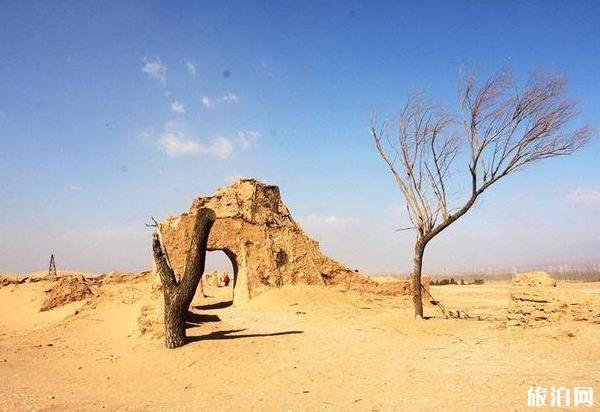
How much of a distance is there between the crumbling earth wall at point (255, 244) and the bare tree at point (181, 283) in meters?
7.69

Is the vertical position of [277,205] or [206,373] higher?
[277,205]

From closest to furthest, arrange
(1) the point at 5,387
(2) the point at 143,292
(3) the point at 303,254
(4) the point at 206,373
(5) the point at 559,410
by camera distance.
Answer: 1. (5) the point at 559,410
2. (1) the point at 5,387
3. (4) the point at 206,373
4. (2) the point at 143,292
5. (3) the point at 303,254

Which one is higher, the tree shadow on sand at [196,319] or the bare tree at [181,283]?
the bare tree at [181,283]

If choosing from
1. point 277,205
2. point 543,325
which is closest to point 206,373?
point 543,325

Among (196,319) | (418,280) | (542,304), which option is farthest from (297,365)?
(418,280)

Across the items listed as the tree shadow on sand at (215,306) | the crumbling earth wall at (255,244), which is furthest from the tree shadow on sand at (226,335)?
the tree shadow on sand at (215,306)

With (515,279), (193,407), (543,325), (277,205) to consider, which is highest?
(277,205)

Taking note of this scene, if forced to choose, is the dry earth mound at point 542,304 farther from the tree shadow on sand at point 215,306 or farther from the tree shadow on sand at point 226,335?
the tree shadow on sand at point 215,306

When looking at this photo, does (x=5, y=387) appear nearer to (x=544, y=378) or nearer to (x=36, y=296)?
(x=544, y=378)

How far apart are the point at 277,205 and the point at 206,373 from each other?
13119mm

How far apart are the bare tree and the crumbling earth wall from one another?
25.2ft

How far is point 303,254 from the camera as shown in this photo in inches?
750

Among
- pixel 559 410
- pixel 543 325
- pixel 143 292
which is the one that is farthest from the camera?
pixel 143 292

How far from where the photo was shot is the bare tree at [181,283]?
9297 millimetres
